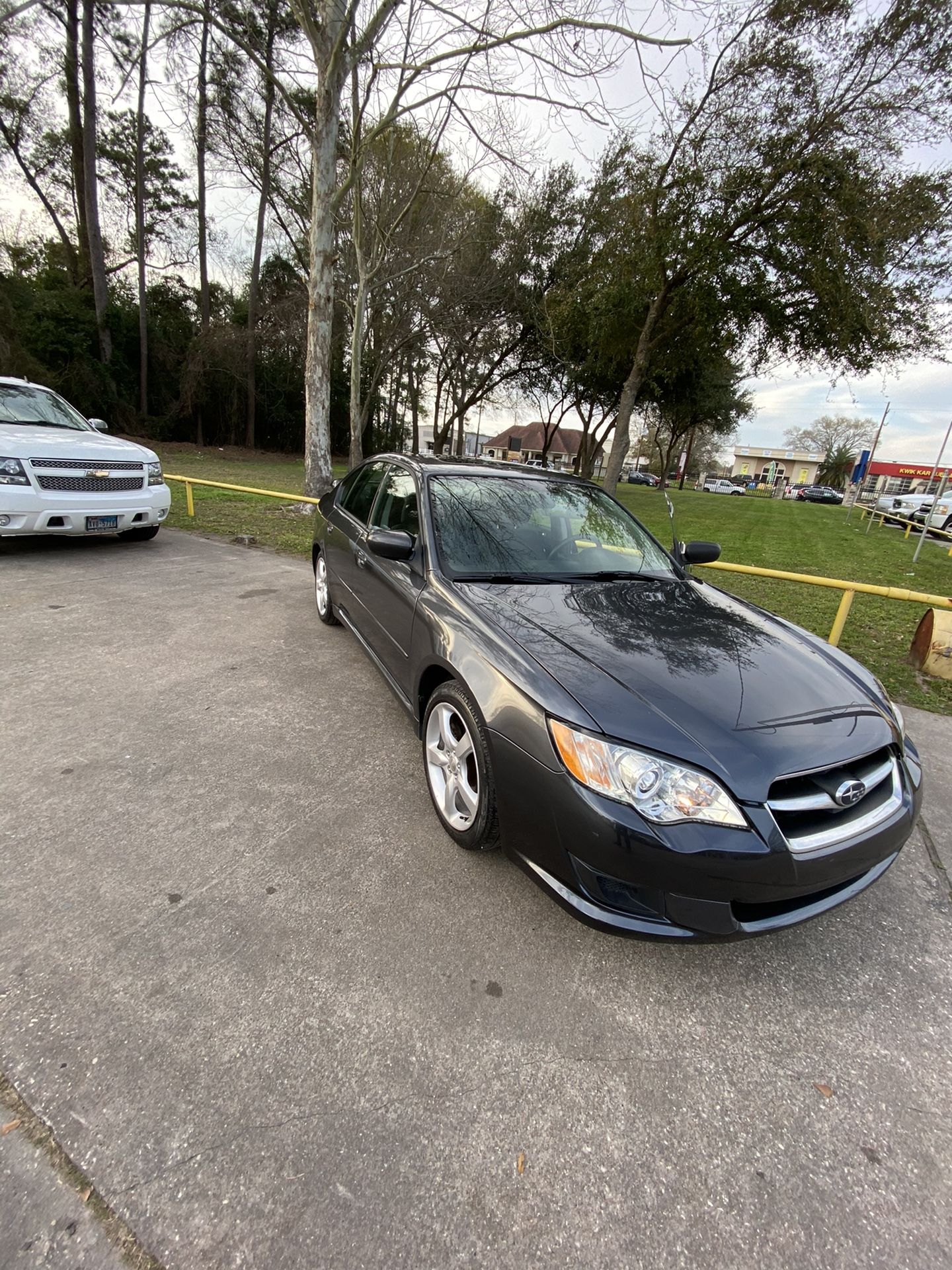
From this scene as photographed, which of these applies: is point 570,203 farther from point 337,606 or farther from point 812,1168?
point 812,1168

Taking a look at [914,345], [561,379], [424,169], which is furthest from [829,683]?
[561,379]

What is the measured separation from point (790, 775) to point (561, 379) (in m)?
30.2

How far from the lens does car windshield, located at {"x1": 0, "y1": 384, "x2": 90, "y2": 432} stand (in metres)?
6.29

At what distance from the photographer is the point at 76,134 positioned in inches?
832

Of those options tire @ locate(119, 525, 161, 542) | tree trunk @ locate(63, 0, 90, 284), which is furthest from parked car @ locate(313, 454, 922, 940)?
tree trunk @ locate(63, 0, 90, 284)

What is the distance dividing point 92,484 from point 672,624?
6.22 metres

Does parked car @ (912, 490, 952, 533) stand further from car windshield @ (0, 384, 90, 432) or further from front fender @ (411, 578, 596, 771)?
car windshield @ (0, 384, 90, 432)

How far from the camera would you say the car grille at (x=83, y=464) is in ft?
17.9

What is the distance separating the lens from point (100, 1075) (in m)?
1.46

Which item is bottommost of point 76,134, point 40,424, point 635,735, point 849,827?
point 849,827

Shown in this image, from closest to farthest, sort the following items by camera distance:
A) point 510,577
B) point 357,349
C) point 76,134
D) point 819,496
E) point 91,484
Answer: point 510,577
point 91,484
point 357,349
point 76,134
point 819,496

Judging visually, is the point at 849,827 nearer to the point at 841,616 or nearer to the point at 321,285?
the point at 841,616

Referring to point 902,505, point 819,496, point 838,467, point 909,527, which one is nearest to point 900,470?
point 819,496

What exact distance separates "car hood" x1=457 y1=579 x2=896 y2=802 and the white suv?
5.28m
